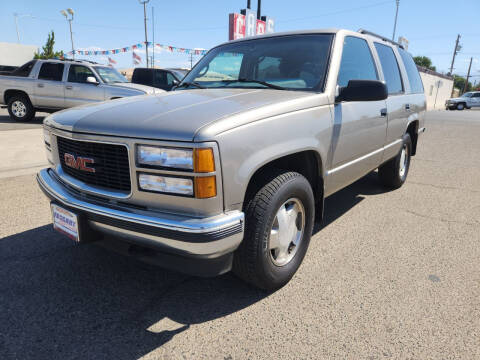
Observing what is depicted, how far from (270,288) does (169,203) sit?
0.97m

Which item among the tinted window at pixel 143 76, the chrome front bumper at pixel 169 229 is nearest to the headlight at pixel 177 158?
the chrome front bumper at pixel 169 229

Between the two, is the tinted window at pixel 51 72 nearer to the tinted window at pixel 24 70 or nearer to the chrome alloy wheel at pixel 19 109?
the tinted window at pixel 24 70

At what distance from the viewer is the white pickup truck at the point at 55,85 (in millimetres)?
10273

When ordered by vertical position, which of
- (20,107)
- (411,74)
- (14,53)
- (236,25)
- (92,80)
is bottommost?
(20,107)

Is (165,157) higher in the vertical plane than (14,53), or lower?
lower

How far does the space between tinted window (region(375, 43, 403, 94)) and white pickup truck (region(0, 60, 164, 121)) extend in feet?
23.9

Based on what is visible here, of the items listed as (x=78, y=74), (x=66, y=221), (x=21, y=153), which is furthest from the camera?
(x=78, y=74)

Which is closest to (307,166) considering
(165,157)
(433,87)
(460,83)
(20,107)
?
(165,157)

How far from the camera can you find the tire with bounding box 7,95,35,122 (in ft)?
35.6

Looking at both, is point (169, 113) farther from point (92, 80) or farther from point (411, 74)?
point (92, 80)

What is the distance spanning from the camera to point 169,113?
201cm

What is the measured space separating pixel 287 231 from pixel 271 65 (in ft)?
4.94

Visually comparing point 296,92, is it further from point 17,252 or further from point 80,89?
point 80,89

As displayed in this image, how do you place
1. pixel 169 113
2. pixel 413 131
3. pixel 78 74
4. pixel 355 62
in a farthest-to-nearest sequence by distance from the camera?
pixel 78 74
pixel 413 131
pixel 355 62
pixel 169 113
